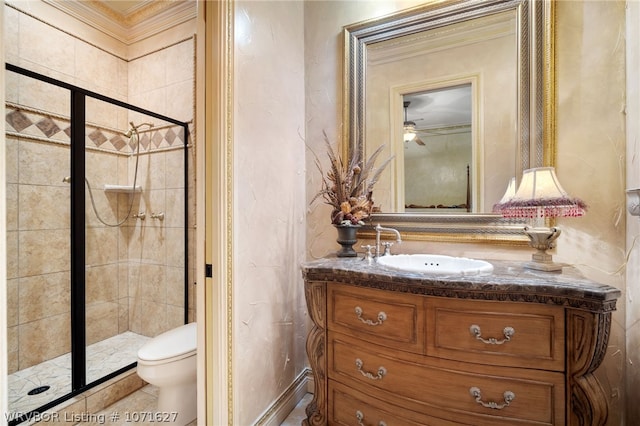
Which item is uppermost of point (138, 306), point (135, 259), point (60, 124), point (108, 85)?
point (108, 85)

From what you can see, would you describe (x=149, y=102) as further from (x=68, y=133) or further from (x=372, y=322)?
(x=372, y=322)

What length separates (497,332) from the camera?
1053 millimetres

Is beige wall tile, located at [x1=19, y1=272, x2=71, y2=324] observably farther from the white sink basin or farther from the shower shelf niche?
the white sink basin

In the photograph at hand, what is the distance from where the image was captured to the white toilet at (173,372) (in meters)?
1.52

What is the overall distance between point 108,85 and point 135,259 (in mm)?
1522

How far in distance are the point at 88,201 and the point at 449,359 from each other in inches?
101

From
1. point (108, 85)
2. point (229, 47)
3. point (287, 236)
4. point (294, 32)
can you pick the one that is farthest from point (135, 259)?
point (294, 32)

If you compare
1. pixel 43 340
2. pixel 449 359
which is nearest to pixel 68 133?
pixel 43 340

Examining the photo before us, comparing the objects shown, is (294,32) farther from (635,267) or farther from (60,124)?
(635,267)

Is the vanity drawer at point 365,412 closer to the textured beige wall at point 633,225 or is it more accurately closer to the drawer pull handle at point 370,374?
the drawer pull handle at point 370,374

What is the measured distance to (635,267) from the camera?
1.21 metres

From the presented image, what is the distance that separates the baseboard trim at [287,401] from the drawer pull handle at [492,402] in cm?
105

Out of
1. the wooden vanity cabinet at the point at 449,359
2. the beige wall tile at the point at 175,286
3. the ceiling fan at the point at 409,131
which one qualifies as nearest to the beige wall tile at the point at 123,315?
the beige wall tile at the point at 175,286

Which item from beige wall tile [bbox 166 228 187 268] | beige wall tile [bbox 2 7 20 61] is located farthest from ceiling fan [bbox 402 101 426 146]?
beige wall tile [bbox 2 7 20 61]
